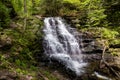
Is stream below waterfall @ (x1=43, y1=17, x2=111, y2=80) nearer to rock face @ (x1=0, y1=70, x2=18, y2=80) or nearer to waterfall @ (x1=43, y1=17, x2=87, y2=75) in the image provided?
waterfall @ (x1=43, y1=17, x2=87, y2=75)

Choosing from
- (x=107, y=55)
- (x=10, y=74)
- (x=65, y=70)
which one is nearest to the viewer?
(x=10, y=74)

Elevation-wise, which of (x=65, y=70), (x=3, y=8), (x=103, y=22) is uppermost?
(x=3, y=8)

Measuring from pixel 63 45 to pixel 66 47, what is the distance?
0.78ft

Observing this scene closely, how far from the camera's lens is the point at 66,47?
14.1 metres

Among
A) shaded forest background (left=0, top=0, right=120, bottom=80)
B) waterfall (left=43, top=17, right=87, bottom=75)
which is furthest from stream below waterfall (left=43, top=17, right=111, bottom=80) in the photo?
shaded forest background (left=0, top=0, right=120, bottom=80)

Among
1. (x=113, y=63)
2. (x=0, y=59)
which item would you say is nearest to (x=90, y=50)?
(x=113, y=63)

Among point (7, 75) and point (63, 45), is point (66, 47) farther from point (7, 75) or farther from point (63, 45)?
point (7, 75)

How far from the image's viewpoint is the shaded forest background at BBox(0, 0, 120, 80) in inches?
468

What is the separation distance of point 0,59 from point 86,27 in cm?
792

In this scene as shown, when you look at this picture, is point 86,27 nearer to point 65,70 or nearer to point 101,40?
point 101,40

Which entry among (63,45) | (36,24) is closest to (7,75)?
(63,45)

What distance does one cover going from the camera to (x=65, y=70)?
465 inches

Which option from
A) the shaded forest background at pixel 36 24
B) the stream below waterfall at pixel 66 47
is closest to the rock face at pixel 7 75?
the shaded forest background at pixel 36 24

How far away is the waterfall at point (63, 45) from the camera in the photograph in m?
12.5
